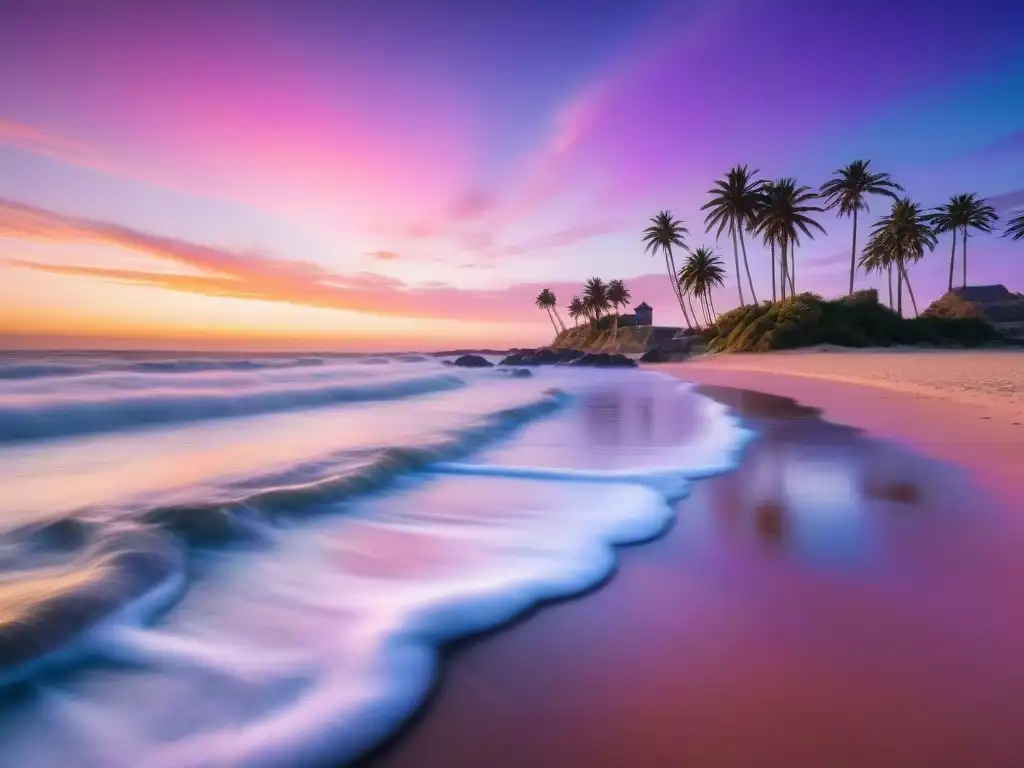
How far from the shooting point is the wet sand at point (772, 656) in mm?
1714

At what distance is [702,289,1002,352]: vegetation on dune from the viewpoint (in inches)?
1383

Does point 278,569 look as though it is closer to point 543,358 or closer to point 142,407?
point 142,407

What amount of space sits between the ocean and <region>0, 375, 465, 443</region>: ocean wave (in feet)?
4.74

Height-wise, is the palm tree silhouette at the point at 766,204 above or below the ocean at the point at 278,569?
above

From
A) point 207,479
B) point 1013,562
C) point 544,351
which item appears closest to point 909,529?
point 1013,562

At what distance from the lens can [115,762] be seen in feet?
5.56

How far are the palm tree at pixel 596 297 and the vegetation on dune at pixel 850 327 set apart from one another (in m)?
45.3

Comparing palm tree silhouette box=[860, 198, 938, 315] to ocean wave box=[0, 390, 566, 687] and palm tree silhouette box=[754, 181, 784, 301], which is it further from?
ocean wave box=[0, 390, 566, 687]

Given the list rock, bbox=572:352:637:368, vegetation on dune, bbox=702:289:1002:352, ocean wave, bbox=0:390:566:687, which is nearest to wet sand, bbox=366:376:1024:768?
ocean wave, bbox=0:390:566:687

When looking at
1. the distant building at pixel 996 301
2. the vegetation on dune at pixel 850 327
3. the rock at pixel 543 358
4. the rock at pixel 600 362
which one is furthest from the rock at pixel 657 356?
the distant building at pixel 996 301

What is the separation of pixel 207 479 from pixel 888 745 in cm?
564

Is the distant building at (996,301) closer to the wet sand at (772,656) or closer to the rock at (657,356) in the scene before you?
the rock at (657,356)

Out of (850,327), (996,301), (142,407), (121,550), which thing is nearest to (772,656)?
(121,550)

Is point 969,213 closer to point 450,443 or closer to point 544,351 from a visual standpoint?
point 544,351
